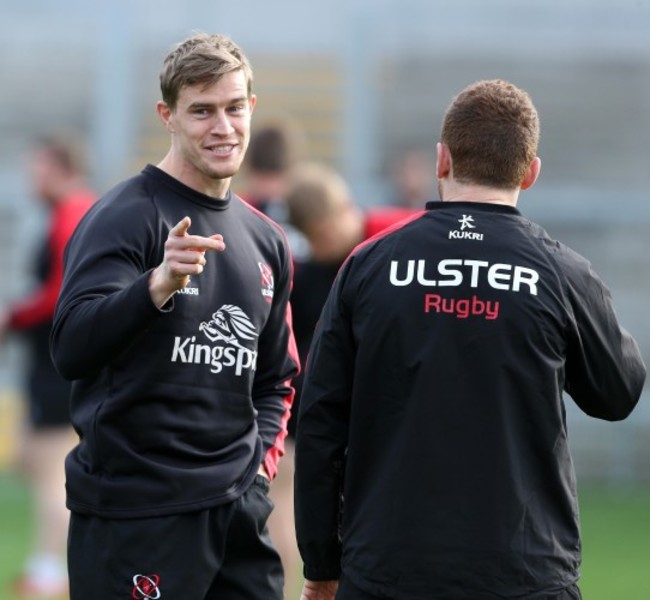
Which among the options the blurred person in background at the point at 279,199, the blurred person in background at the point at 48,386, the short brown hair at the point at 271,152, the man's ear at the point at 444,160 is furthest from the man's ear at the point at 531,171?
the blurred person in background at the point at 48,386

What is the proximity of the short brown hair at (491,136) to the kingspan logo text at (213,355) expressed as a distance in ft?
2.72

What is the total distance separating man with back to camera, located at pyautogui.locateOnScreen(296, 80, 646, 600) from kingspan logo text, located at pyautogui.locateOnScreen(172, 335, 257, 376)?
1.32 ft

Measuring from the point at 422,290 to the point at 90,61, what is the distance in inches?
430

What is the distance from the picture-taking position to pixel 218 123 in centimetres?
427

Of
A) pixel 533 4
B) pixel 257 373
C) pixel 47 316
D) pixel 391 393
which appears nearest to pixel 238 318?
pixel 257 373

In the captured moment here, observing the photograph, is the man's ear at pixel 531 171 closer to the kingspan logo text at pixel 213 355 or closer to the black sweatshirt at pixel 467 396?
the black sweatshirt at pixel 467 396

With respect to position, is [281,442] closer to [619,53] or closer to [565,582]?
[565,582]

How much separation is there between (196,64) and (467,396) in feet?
4.02

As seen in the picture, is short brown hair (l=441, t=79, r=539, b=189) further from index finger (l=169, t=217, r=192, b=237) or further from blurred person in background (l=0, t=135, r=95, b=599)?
blurred person in background (l=0, t=135, r=95, b=599)

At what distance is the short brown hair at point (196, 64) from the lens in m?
4.27

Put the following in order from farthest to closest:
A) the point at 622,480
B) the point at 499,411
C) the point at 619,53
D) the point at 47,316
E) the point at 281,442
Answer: the point at 619,53 < the point at 622,480 < the point at 47,316 < the point at 281,442 < the point at 499,411

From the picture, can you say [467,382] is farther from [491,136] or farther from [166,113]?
[166,113]

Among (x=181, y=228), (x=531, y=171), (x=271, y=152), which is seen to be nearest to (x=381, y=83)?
(x=271, y=152)

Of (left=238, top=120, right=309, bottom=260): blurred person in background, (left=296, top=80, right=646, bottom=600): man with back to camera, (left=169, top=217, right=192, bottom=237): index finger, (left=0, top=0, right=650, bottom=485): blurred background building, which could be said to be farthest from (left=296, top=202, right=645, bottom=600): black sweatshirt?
(left=0, top=0, right=650, bottom=485): blurred background building
